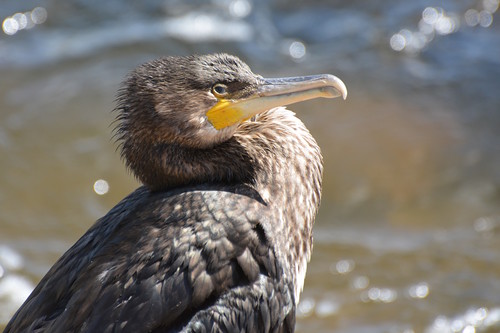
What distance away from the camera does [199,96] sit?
4.33m

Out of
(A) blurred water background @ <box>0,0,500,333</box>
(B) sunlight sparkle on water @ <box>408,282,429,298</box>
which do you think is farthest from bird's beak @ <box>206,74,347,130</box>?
(B) sunlight sparkle on water @ <box>408,282,429,298</box>

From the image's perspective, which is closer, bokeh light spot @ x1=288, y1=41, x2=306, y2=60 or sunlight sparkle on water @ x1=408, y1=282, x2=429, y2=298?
sunlight sparkle on water @ x1=408, y1=282, x2=429, y2=298

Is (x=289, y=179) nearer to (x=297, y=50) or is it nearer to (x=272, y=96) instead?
(x=272, y=96)

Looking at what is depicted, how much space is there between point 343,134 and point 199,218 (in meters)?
4.65

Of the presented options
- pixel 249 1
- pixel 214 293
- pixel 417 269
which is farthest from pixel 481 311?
pixel 249 1

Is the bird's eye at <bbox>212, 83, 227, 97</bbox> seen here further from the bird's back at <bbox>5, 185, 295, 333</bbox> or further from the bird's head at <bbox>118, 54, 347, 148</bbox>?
the bird's back at <bbox>5, 185, 295, 333</bbox>

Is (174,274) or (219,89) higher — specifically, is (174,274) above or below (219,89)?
below

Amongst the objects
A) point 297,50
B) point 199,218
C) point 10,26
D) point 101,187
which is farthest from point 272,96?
point 10,26

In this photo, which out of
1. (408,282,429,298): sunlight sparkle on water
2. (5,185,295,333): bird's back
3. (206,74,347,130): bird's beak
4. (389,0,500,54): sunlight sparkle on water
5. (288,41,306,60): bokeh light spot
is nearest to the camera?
(5,185,295,333): bird's back

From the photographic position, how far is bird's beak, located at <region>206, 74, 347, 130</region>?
4367mm

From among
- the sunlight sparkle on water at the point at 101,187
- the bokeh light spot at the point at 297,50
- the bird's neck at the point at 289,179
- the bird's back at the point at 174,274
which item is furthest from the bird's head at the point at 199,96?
the bokeh light spot at the point at 297,50

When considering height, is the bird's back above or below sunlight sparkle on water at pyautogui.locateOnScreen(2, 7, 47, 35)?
below

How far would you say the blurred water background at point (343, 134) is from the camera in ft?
21.9

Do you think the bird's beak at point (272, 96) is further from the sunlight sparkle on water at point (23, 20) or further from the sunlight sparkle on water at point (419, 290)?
the sunlight sparkle on water at point (23, 20)
